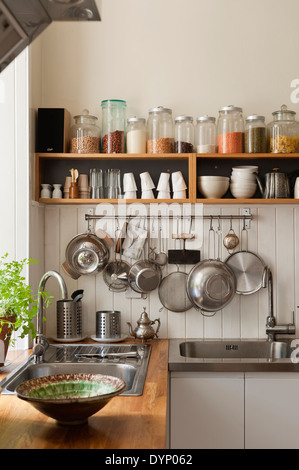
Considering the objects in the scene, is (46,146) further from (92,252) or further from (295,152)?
(295,152)

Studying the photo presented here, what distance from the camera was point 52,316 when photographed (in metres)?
3.11

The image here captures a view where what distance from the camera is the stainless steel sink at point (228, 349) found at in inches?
116

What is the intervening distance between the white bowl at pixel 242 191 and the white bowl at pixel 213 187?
0.05 metres

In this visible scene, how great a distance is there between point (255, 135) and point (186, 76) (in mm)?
547

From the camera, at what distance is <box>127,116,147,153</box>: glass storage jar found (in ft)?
9.66

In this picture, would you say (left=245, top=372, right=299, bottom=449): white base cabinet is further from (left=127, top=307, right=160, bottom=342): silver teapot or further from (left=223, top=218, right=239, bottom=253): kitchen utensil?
(left=223, top=218, right=239, bottom=253): kitchen utensil

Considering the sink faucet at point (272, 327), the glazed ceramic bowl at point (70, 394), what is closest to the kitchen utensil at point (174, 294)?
the sink faucet at point (272, 327)

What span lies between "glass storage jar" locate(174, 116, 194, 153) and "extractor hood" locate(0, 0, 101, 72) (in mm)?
1582

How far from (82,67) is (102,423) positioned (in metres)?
2.13

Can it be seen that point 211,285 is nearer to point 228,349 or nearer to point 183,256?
point 183,256

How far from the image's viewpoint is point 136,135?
295cm

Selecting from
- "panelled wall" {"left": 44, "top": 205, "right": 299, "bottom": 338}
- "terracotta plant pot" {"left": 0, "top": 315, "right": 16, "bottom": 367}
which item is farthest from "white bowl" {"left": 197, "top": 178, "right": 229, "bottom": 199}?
"terracotta plant pot" {"left": 0, "top": 315, "right": 16, "bottom": 367}

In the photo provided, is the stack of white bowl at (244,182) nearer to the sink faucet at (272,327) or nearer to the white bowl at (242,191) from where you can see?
the white bowl at (242,191)

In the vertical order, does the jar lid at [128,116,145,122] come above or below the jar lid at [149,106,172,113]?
below
